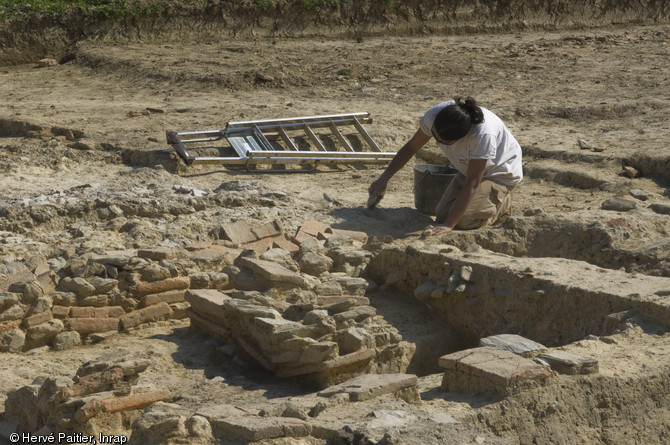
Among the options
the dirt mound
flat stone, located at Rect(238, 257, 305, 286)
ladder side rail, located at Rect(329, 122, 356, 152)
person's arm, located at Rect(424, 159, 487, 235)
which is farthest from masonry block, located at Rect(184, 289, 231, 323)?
the dirt mound

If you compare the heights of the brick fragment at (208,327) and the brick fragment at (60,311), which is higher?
the brick fragment at (60,311)

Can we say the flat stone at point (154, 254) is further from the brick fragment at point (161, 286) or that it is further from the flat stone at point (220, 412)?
the flat stone at point (220, 412)

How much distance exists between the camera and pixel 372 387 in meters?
3.52

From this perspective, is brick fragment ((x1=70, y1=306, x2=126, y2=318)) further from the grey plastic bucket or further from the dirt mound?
Result: the dirt mound

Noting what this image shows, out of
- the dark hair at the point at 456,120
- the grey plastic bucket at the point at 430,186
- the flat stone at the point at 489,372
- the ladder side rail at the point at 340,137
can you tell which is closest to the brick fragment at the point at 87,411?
the flat stone at the point at 489,372

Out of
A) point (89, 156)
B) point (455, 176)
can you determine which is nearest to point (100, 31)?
point (89, 156)

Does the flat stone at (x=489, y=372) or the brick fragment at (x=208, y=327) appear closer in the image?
the flat stone at (x=489, y=372)

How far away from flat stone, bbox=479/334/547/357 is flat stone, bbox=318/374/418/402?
2.06ft

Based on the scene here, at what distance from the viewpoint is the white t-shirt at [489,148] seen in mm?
5887

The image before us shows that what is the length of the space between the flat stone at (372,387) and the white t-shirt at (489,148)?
266cm

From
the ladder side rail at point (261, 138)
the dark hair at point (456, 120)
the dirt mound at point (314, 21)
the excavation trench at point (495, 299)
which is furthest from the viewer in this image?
the dirt mound at point (314, 21)

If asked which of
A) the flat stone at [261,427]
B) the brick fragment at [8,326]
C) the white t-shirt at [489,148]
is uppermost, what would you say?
the white t-shirt at [489,148]

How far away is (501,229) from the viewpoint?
618cm

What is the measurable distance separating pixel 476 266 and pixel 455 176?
1.35m
